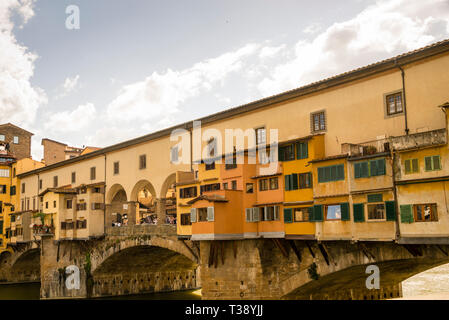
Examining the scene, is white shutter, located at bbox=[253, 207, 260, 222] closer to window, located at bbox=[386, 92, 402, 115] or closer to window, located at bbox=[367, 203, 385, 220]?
window, located at bbox=[367, 203, 385, 220]

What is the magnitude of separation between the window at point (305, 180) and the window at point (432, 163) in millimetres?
6399

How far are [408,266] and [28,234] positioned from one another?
4858 cm

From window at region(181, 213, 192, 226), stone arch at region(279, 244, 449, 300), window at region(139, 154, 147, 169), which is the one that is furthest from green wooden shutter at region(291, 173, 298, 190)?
window at region(139, 154, 147, 169)

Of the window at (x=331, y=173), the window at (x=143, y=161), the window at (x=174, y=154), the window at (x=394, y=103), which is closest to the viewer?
the window at (x=331, y=173)

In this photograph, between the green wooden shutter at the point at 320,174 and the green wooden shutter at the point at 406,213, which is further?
the green wooden shutter at the point at 320,174

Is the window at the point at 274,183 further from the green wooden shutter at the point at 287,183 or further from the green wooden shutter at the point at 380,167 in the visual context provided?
the green wooden shutter at the point at 380,167

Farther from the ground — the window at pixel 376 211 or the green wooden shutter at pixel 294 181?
the green wooden shutter at pixel 294 181

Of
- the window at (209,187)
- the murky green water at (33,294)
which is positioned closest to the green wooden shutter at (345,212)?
the window at (209,187)

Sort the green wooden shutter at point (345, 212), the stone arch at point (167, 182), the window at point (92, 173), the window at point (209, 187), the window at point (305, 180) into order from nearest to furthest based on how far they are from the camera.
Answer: the green wooden shutter at point (345, 212) → the window at point (305, 180) → the window at point (209, 187) → the stone arch at point (167, 182) → the window at point (92, 173)

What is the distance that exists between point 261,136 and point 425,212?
12.5m

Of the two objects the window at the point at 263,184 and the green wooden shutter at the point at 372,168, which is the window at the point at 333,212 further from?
the window at the point at 263,184

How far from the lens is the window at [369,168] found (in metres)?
21.4

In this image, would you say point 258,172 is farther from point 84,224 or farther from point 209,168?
point 84,224

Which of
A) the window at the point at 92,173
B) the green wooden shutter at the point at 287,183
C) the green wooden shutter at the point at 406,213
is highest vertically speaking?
the window at the point at 92,173
